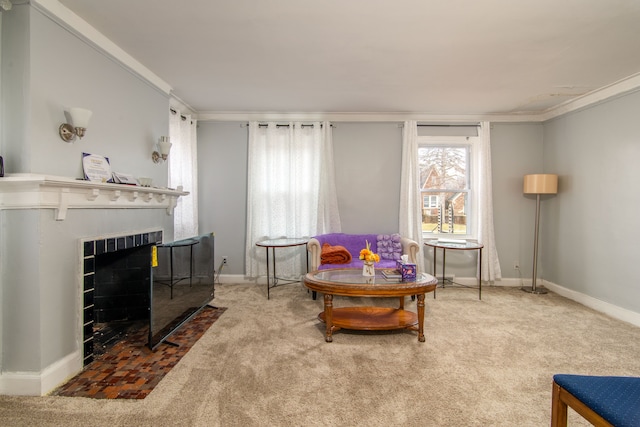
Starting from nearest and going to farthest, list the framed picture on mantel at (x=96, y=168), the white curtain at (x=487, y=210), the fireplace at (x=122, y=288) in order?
the framed picture on mantel at (x=96, y=168)
the fireplace at (x=122, y=288)
the white curtain at (x=487, y=210)

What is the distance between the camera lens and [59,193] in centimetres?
197

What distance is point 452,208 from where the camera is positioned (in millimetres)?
4648

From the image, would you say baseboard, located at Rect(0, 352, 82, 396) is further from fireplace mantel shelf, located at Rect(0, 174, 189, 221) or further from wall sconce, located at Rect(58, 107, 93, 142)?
wall sconce, located at Rect(58, 107, 93, 142)

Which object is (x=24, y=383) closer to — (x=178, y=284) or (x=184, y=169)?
(x=178, y=284)

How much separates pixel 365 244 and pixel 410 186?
110 centimetres

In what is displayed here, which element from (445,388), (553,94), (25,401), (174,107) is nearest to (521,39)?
(553,94)

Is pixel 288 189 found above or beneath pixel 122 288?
above

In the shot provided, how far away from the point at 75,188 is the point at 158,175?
1.23 metres

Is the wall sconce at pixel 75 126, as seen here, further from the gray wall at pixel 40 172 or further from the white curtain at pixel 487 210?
the white curtain at pixel 487 210

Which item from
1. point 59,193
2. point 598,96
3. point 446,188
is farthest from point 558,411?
point 598,96

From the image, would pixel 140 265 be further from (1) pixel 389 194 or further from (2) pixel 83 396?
(1) pixel 389 194

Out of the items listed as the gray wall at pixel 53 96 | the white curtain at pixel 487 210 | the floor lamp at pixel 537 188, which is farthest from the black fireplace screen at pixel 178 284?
the floor lamp at pixel 537 188

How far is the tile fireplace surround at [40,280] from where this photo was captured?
73.5 inches

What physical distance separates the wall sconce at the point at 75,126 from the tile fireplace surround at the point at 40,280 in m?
0.35
